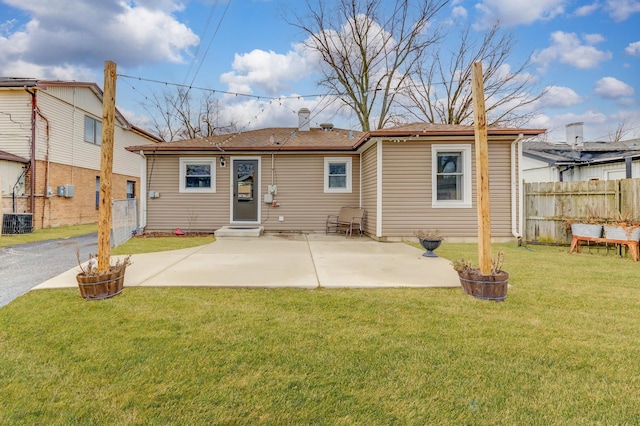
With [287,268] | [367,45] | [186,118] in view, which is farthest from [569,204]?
[186,118]

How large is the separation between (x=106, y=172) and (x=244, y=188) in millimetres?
6678

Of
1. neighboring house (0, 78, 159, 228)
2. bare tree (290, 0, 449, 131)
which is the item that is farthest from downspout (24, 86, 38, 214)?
bare tree (290, 0, 449, 131)

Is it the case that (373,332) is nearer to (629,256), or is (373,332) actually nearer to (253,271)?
(253,271)

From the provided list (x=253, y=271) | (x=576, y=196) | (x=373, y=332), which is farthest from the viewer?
(x=576, y=196)

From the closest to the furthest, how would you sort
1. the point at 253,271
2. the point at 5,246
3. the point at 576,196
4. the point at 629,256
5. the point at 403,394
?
the point at 403,394 → the point at 253,271 → the point at 629,256 → the point at 5,246 → the point at 576,196

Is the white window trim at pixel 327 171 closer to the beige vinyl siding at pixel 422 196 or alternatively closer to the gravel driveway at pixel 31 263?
the beige vinyl siding at pixel 422 196

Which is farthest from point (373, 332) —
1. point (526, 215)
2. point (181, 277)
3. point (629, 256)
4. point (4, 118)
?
point (4, 118)

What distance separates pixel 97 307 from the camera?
310 cm

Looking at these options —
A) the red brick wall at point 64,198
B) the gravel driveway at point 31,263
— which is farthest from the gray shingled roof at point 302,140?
the gravel driveway at point 31,263

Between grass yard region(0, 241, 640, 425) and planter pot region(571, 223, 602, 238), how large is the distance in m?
3.68

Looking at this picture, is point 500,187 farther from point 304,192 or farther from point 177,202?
point 177,202

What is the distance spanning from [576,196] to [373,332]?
7747 mm

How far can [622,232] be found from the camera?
609 centimetres

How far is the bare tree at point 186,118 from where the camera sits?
23156mm
